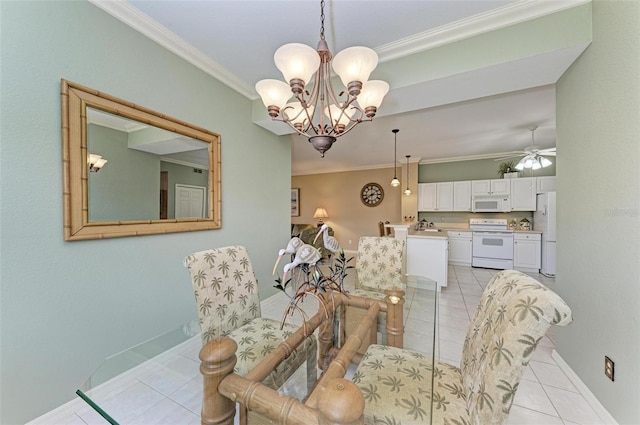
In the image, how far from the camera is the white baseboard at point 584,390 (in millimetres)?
1328

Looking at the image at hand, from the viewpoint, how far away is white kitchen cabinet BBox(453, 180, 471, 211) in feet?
17.4

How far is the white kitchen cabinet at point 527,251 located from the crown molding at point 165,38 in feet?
18.2

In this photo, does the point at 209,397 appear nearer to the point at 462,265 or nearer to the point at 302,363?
the point at 302,363

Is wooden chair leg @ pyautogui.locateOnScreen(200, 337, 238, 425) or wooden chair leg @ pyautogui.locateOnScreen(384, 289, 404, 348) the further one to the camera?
wooden chair leg @ pyautogui.locateOnScreen(384, 289, 404, 348)

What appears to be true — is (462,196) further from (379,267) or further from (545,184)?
(379,267)

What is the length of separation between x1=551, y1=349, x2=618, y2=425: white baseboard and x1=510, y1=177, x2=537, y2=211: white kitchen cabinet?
3835 mm

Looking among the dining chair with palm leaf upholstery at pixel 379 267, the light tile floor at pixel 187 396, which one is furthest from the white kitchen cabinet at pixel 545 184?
the dining chair with palm leaf upholstery at pixel 379 267

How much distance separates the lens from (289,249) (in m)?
1.15

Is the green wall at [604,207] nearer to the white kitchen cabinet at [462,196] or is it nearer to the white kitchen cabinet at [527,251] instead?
the white kitchen cabinet at [527,251]

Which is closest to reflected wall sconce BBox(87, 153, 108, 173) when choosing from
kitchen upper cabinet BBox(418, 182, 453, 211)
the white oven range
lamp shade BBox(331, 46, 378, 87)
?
lamp shade BBox(331, 46, 378, 87)

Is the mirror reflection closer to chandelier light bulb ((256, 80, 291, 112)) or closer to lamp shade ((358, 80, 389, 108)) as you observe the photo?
chandelier light bulb ((256, 80, 291, 112))

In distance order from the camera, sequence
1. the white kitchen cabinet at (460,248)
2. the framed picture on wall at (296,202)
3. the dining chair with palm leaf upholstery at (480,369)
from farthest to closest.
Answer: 1. the framed picture on wall at (296,202)
2. the white kitchen cabinet at (460,248)
3. the dining chair with palm leaf upholstery at (480,369)

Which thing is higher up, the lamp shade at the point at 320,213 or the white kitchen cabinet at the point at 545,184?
Result: the white kitchen cabinet at the point at 545,184

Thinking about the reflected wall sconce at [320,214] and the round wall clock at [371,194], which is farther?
the reflected wall sconce at [320,214]
